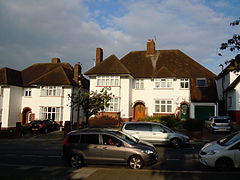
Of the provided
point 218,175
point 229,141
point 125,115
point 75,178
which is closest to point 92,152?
point 75,178

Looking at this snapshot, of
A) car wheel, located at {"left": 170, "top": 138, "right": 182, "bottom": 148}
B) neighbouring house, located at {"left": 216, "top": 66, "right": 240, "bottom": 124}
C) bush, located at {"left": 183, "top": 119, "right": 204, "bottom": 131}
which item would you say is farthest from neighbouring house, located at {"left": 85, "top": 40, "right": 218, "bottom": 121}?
car wheel, located at {"left": 170, "top": 138, "right": 182, "bottom": 148}

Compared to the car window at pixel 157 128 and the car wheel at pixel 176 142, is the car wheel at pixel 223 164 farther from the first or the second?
the car window at pixel 157 128

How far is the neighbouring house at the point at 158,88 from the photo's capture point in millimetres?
28578

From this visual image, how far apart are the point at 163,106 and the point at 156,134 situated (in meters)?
14.6

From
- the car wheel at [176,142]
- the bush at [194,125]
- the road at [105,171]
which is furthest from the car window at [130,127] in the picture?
the bush at [194,125]

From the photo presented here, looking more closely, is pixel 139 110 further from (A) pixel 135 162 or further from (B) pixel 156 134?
(A) pixel 135 162

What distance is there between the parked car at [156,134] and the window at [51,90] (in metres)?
17.7

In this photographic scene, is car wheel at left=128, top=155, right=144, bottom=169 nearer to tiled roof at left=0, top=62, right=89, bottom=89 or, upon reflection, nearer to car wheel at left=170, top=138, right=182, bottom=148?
car wheel at left=170, top=138, right=182, bottom=148

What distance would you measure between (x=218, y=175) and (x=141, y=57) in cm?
2701

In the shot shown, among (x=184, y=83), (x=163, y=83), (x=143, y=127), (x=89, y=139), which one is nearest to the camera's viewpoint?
(x=89, y=139)

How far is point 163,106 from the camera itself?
1156 inches

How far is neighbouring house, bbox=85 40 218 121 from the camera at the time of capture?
93.8ft

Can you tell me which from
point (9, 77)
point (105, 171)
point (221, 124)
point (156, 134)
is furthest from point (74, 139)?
point (9, 77)

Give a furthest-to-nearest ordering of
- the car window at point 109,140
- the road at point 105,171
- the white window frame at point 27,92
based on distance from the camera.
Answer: the white window frame at point 27,92, the car window at point 109,140, the road at point 105,171
